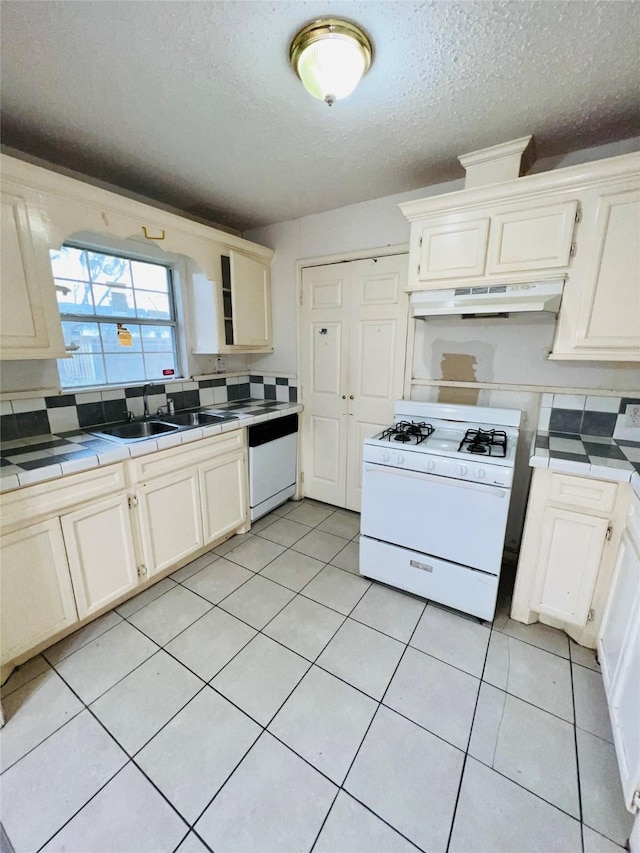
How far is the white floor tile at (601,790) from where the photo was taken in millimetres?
1065

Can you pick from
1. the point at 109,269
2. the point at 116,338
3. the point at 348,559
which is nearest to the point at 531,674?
the point at 348,559

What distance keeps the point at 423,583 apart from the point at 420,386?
129 cm

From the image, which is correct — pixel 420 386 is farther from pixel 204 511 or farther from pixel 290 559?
pixel 204 511

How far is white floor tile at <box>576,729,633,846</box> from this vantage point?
3.50ft

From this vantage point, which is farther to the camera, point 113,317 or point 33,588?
point 113,317

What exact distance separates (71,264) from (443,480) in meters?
2.49

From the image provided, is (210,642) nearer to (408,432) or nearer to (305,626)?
(305,626)

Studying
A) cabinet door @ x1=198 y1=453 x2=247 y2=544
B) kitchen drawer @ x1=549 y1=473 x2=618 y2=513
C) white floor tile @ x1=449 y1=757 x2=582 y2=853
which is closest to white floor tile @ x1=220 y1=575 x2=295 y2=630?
cabinet door @ x1=198 y1=453 x2=247 y2=544

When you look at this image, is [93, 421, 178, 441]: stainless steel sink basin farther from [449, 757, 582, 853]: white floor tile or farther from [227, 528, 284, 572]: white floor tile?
[449, 757, 582, 853]: white floor tile

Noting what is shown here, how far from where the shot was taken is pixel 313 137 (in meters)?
1.73

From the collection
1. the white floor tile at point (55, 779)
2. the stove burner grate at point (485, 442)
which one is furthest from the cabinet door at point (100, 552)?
the stove burner grate at point (485, 442)

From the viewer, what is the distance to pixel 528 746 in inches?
50.3

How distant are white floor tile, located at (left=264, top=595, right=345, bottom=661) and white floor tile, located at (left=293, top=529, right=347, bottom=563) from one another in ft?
1.44

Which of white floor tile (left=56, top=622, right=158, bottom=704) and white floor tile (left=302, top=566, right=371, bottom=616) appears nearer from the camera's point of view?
white floor tile (left=56, top=622, right=158, bottom=704)
